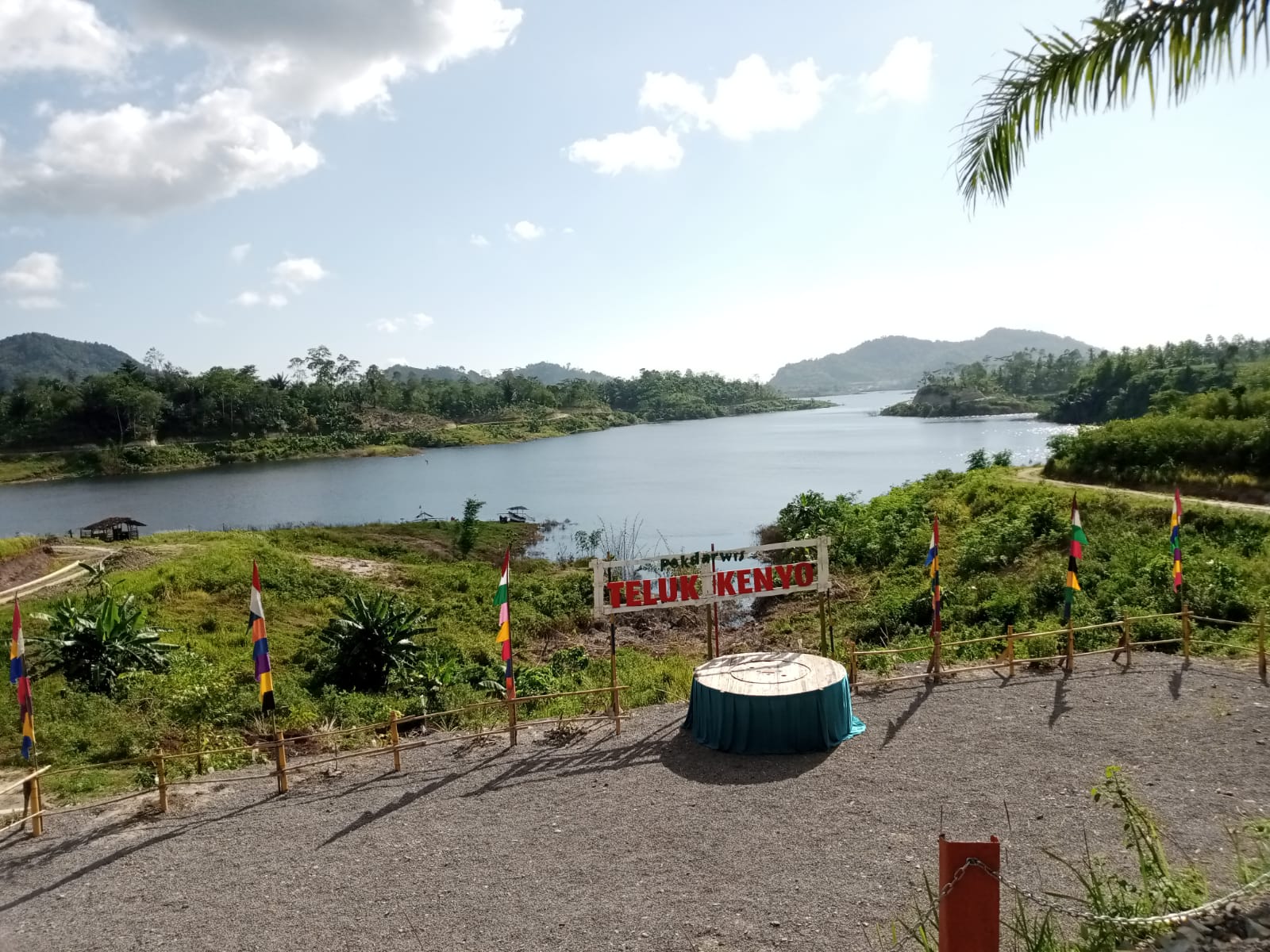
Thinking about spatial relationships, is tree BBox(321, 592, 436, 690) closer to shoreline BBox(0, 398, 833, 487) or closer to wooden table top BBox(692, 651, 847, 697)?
wooden table top BBox(692, 651, 847, 697)

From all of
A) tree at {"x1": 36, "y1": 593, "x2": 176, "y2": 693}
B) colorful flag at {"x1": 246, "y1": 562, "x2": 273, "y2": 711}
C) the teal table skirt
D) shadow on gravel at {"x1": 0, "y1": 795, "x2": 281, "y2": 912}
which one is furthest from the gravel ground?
tree at {"x1": 36, "y1": 593, "x2": 176, "y2": 693}

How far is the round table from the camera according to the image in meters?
11.2

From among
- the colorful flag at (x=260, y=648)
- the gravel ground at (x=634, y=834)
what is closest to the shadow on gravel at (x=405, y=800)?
the gravel ground at (x=634, y=834)

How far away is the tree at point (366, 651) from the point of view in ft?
57.3

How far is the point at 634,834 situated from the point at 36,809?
773 centimetres

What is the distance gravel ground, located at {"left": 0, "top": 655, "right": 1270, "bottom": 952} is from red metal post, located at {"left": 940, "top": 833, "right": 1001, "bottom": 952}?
120 inches

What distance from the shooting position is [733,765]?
435 inches

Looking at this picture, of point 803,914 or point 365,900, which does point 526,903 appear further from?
point 803,914

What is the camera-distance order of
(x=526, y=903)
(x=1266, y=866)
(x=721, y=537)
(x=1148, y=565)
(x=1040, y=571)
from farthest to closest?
(x=721, y=537), (x=1040, y=571), (x=1148, y=565), (x=526, y=903), (x=1266, y=866)

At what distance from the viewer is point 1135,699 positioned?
12234 mm

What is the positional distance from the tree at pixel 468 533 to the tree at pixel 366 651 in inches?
803

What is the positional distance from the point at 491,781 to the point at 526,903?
10.7ft

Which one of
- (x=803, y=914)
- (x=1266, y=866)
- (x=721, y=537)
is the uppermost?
(x=1266, y=866)

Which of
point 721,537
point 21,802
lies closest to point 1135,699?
point 21,802
